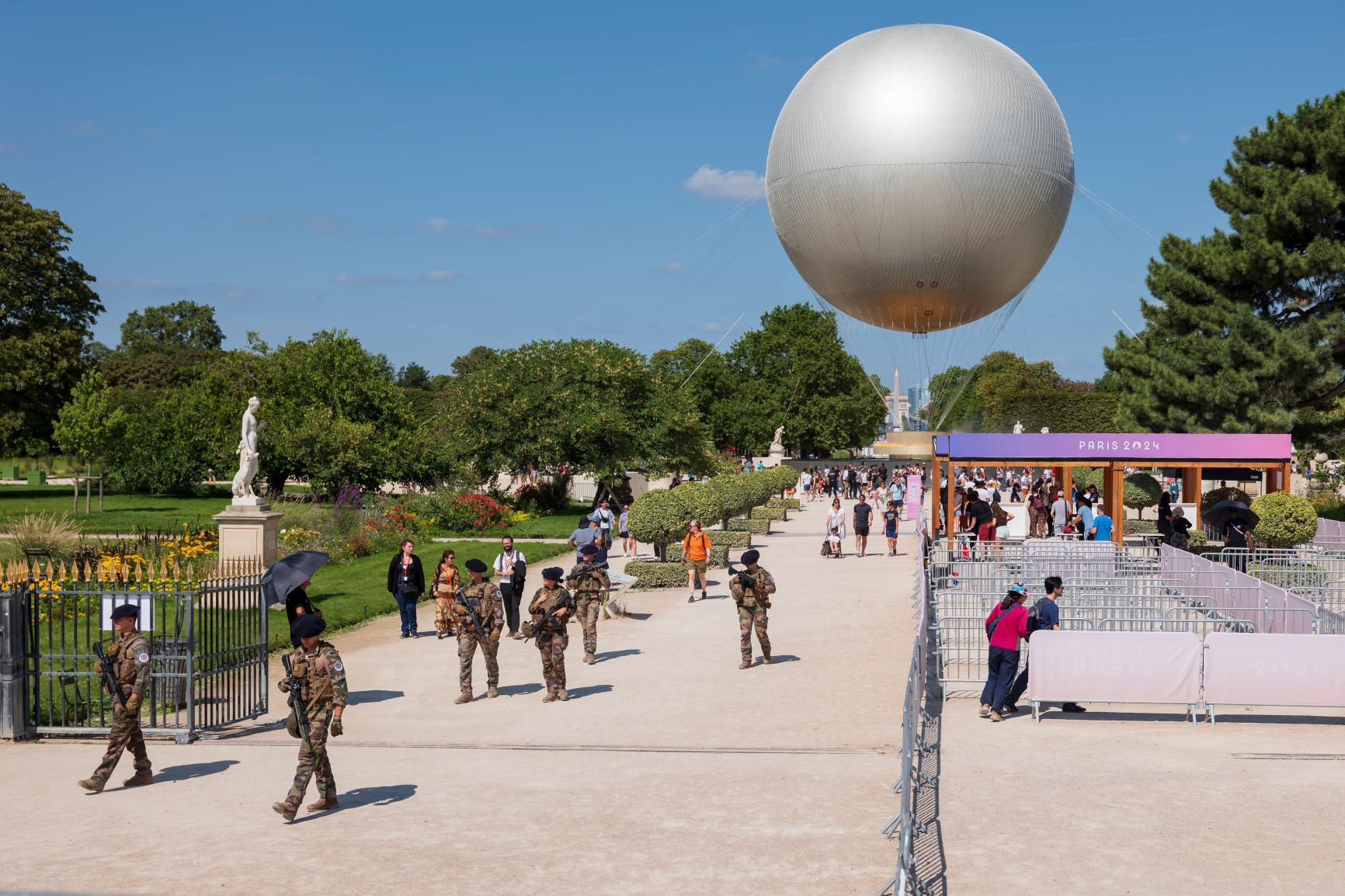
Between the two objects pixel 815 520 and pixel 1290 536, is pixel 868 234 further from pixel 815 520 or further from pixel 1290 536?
pixel 815 520

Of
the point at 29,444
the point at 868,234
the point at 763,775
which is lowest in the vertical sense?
the point at 763,775

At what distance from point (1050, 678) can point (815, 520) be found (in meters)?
34.4

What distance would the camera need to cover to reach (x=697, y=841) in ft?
27.1

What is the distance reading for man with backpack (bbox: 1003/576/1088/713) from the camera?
42.7 feet

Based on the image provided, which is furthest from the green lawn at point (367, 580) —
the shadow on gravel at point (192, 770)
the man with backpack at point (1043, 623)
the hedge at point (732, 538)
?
the man with backpack at point (1043, 623)

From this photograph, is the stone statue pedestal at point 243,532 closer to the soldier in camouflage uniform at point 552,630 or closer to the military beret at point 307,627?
the soldier in camouflage uniform at point 552,630

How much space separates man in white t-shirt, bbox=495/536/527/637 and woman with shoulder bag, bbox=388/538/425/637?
4.21 ft

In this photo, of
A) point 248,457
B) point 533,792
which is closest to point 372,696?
point 533,792

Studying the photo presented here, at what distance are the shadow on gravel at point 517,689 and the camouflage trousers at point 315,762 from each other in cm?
504

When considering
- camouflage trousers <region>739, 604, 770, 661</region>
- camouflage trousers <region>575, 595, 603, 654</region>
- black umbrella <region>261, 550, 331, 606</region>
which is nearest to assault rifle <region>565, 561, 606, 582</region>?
camouflage trousers <region>575, 595, 603, 654</region>

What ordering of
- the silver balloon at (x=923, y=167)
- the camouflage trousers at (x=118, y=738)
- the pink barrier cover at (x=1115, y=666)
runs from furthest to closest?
the silver balloon at (x=923, y=167), the pink barrier cover at (x=1115, y=666), the camouflage trousers at (x=118, y=738)

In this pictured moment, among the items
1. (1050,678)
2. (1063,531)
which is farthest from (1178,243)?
(1050,678)

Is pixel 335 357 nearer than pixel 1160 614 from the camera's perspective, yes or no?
No

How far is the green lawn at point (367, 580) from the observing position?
20.3 meters
